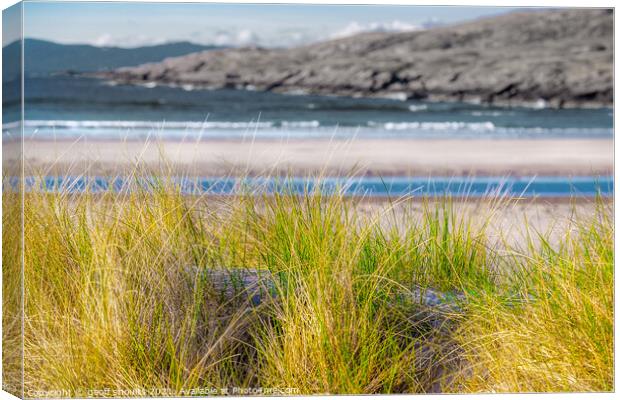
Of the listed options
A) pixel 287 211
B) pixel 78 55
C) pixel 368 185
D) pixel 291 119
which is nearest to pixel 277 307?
pixel 287 211

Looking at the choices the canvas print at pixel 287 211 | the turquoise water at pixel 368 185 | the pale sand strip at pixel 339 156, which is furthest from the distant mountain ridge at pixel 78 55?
the turquoise water at pixel 368 185

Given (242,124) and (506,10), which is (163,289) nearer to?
(242,124)

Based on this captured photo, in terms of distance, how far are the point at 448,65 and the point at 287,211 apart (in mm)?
1178

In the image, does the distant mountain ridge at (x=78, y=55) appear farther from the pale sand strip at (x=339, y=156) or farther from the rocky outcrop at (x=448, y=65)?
the pale sand strip at (x=339, y=156)

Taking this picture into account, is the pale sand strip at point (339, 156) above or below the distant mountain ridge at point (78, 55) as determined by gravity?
below

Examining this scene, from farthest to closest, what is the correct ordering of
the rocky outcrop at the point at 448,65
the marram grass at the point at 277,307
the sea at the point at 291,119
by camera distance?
the rocky outcrop at the point at 448,65
the sea at the point at 291,119
the marram grass at the point at 277,307

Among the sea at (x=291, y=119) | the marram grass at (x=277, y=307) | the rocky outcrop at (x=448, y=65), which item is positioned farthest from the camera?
the rocky outcrop at (x=448, y=65)

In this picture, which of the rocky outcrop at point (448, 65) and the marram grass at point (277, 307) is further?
the rocky outcrop at point (448, 65)

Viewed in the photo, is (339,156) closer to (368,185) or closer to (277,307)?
(368,185)

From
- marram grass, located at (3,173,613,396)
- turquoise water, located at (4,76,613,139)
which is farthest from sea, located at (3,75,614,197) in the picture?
marram grass, located at (3,173,613,396)

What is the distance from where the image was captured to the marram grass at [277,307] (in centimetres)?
477

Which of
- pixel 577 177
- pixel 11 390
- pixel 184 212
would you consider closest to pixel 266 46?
pixel 184 212

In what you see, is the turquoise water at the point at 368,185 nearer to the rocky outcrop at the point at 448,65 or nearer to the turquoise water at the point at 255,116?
the turquoise water at the point at 255,116

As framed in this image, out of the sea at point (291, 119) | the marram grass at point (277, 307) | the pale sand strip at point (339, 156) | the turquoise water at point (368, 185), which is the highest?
the sea at point (291, 119)
